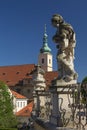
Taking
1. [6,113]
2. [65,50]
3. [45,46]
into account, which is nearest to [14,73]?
[45,46]

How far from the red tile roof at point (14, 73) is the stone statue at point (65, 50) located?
71.5 m

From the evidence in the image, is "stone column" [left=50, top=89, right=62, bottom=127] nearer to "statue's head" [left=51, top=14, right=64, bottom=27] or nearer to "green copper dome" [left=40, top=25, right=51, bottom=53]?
"statue's head" [left=51, top=14, right=64, bottom=27]

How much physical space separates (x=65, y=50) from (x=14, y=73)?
250ft

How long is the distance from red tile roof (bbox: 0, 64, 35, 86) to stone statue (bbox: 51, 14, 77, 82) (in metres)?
71.5

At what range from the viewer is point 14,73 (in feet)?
279

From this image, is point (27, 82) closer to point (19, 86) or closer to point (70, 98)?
point (19, 86)

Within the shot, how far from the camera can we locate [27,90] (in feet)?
256

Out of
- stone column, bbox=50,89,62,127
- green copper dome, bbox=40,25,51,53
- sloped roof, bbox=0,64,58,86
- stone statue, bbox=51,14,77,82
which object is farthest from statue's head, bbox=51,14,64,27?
green copper dome, bbox=40,25,51,53

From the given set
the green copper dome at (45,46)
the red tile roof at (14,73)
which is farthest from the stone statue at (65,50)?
the green copper dome at (45,46)

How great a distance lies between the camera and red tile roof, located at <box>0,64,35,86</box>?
8219 cm

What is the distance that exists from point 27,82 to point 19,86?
109 inches

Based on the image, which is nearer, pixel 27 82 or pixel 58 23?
pixel 58 23

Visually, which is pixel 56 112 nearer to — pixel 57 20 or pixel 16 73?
pixel 57 20

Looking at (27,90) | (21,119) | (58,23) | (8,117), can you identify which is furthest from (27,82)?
(58,23)
